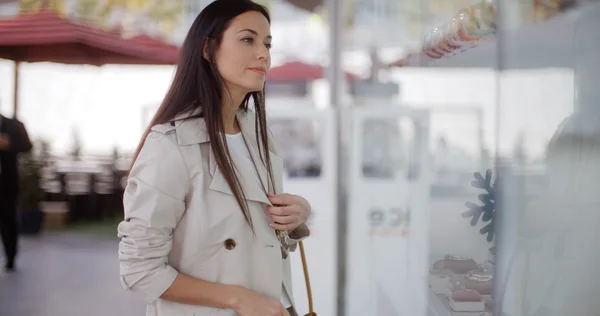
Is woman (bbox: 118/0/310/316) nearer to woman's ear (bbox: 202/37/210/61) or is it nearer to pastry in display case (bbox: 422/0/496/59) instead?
woman's ear (bbox: 202/37/210/61)

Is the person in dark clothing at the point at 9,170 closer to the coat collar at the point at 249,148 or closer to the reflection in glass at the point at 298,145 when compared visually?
the reflection in glass at the point at 298,145

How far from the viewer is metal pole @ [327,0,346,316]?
4.35 m

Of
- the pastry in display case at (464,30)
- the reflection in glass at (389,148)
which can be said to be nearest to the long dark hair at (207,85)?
the pastry in display case at (464,30)

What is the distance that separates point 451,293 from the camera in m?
1.62

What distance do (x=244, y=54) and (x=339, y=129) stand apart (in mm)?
3435

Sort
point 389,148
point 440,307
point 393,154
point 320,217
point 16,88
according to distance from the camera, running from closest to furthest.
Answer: point 440,307 < point 393,154 < point 389,148 < point 320,217 < point 16,88

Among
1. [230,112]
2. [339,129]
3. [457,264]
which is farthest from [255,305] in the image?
[339,129]

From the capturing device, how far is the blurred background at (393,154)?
3.48 feet

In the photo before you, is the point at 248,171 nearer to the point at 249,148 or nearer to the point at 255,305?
the point at 249,148

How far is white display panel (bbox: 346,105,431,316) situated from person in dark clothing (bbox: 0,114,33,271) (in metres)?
2.58

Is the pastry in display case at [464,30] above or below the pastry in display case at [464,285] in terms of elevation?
above

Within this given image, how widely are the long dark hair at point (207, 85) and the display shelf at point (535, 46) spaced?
19.6 inches

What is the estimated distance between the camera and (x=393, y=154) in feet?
12.0

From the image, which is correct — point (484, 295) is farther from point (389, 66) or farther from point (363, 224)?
point (363, 224)
